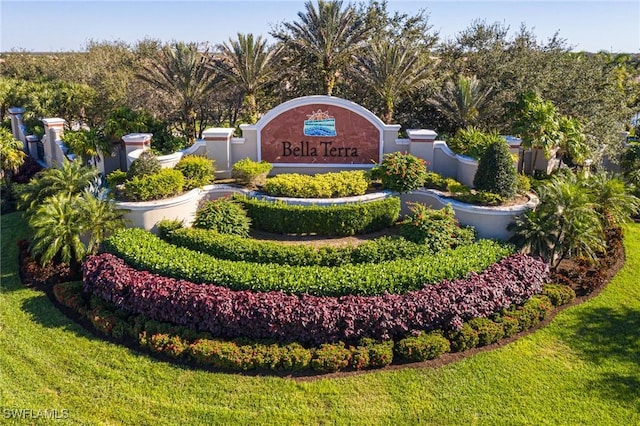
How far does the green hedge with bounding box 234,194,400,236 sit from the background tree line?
6.49 m

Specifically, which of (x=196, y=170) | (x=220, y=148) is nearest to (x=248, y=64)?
(x=220, y=148)

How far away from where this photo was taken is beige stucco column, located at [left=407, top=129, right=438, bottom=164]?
677 inches

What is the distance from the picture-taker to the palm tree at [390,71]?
19.9 m

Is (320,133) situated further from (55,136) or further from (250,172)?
(55,136)

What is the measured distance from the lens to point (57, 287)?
12.5 meters

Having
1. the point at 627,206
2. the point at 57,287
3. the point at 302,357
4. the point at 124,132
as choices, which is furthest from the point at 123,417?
the point at 627,206

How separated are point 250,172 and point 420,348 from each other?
8.57m

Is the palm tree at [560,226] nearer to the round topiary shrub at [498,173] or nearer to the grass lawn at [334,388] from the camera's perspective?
the round topiary shrub at [498,173]

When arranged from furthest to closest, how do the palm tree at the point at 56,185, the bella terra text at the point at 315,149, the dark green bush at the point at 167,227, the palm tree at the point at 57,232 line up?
1. the bella terra text at the point at 315,149
2. the palm tree at the point at 56,185
3. the dark green bush at the point at 167,227
4. the palm tree at the point at 57,232

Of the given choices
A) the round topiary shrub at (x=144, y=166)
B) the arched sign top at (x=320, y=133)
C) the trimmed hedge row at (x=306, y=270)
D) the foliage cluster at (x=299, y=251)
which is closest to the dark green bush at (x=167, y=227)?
the foliage cluster at (x=299, y=251)

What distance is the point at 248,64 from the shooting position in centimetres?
2055

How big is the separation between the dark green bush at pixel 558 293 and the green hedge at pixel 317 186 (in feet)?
20.1

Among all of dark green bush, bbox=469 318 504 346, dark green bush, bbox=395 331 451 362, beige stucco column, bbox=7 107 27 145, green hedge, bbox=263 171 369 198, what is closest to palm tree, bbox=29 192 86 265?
green hedge, bbox=263 171 369 198

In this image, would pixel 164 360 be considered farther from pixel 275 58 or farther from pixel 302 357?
pixel 275 58
